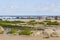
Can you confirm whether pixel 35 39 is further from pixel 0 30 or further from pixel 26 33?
pixel 0 30

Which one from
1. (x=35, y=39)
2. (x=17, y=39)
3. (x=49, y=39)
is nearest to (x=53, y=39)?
(x=49, y=39)

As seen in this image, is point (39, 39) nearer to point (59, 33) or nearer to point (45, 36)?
point (45, 36)

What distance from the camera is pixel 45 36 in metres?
20.8

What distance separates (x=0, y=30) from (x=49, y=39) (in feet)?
30.2

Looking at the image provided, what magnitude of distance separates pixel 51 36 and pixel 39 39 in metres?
2.73

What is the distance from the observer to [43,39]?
18.9 meters

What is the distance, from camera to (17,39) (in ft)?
61.8

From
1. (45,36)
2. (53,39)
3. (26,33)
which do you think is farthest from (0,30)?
(53,39)

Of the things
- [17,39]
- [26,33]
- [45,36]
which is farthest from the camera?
[26,33]

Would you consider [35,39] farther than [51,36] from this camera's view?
No

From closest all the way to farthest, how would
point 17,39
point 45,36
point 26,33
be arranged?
point 17,39 < point 45,36 < point 26,33

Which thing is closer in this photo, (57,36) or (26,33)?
(57,36)

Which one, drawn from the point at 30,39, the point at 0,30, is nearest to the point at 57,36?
the point at 30,39

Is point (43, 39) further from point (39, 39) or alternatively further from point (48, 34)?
point (48, 34)
